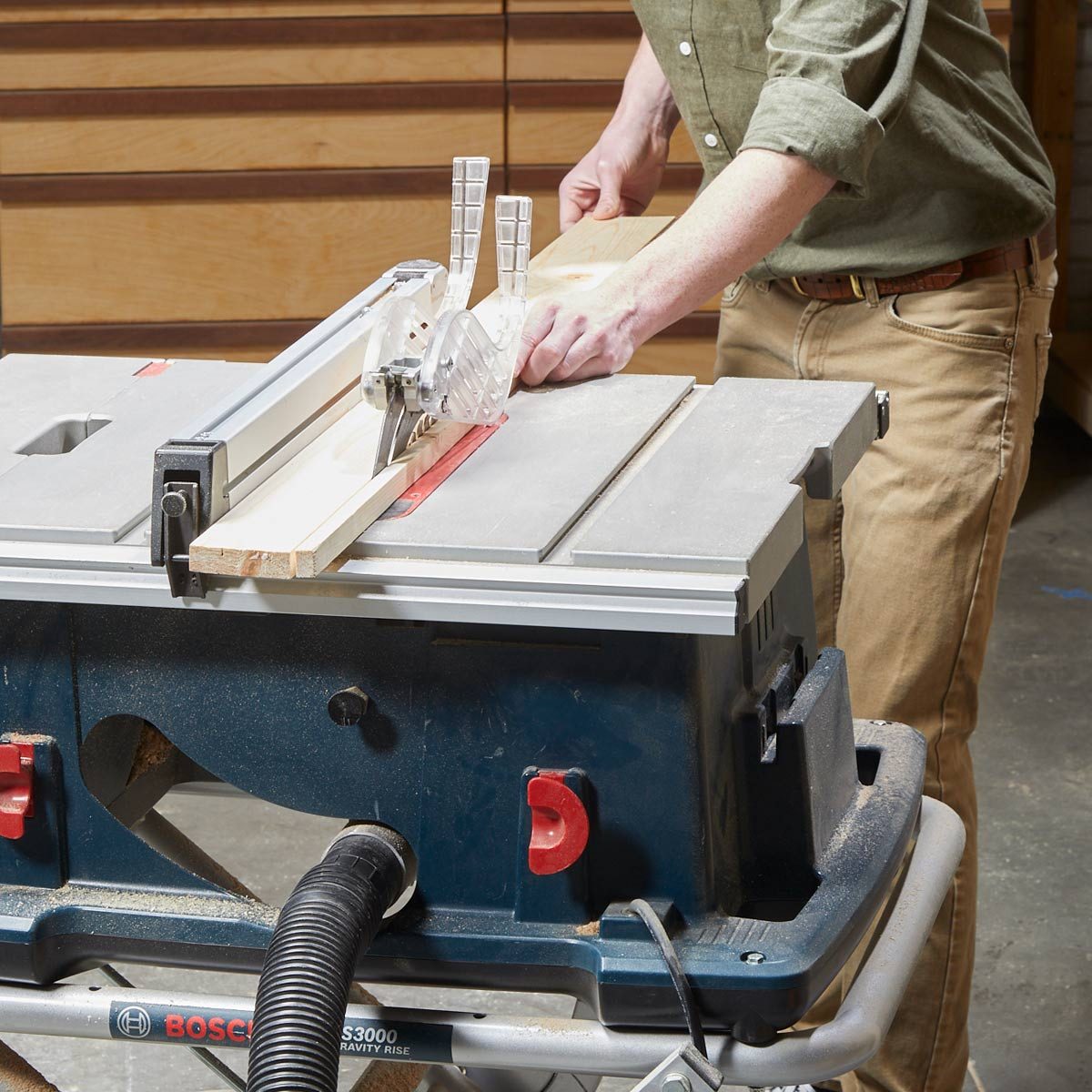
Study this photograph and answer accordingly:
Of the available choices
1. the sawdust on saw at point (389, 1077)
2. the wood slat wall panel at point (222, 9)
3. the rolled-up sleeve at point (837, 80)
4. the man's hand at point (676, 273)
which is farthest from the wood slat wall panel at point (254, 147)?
the sawdust on saw at point (389, 1077)

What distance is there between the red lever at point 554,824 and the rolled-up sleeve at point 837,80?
0.63 metres

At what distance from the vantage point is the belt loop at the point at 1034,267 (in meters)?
1.63

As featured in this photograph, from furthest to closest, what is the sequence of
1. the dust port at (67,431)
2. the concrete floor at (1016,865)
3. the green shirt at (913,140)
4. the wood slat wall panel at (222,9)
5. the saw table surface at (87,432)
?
the wood slat wall panel at (222,9) → the concrete floor at (1016,865) → the green shirt at (913,140) → the dust port at (67,431) → the saw table surface at (87,432)

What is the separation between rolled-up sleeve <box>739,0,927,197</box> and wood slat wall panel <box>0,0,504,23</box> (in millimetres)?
1761

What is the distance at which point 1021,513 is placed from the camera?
12.5 ft

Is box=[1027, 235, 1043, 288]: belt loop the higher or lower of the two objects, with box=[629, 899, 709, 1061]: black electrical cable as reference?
higher

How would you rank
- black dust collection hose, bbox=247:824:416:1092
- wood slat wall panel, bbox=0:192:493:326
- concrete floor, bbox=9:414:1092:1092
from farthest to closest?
wood slat wall panel, bbox=0:192:493:326
concrete floor, bbox=9:414:1092:1092
black dust collection hose, bbox=247:824:416:1092

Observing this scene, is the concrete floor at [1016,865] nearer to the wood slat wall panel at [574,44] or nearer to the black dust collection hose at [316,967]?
the black dust collection hose at [316,967]

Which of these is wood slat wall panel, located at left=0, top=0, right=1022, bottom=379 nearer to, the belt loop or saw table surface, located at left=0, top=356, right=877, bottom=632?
the belt loop

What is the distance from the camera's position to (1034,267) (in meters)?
1.63

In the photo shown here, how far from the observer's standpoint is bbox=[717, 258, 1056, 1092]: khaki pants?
1597mm

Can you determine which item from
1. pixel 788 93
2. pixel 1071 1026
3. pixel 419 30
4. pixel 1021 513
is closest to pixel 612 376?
pixel 788 93

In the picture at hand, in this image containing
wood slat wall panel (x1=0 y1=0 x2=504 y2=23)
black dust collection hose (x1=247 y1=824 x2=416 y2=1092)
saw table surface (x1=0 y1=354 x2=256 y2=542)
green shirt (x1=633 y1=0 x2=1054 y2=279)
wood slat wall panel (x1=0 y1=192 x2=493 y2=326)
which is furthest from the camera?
wood slat wall panel (x1=0 y1=192 x2=493 y2=326)

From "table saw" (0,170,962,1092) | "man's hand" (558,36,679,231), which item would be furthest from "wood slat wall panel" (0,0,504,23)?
"table saw" (0,170,962,1092)
